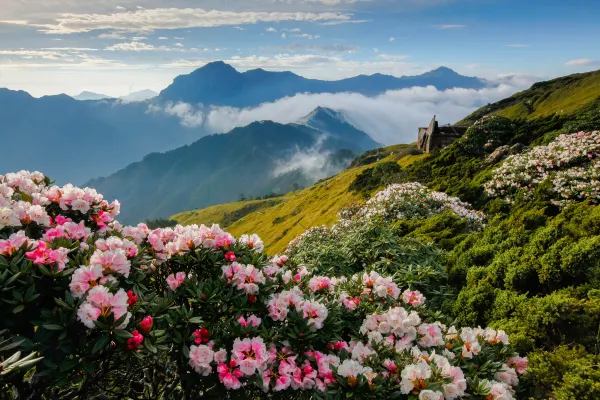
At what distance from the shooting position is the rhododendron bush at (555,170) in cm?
1481

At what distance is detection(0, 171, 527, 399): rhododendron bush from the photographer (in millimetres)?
4020

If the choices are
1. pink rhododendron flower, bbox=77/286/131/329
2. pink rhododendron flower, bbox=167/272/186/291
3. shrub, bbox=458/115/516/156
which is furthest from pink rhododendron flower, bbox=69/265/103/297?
shrub, bbox=458/115/516/156

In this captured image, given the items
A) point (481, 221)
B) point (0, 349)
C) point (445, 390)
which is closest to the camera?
point (0, 349)

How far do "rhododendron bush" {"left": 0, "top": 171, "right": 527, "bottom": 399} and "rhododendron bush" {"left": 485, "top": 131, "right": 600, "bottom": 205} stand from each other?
39.6 ft

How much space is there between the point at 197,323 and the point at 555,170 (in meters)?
19.0

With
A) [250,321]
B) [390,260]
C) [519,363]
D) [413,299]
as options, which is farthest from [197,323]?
[390,260]

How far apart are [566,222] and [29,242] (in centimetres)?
1109

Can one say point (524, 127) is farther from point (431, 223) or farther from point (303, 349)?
point (303, 349)

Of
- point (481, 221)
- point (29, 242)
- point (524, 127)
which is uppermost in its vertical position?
point (524, 127)

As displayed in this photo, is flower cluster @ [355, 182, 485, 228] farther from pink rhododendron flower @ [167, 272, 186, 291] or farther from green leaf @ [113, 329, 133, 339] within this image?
green leaf @ [113, 329, 133, 339]

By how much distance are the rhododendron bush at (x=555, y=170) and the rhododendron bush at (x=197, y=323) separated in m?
12.1

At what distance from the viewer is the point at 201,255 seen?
5891 mm

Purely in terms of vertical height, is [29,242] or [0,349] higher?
[29,242]

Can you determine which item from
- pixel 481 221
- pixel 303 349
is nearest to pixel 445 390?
pixel 303 349
